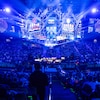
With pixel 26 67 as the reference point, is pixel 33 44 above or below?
→ above

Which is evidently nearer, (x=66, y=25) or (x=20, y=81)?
(x=20, y=81)

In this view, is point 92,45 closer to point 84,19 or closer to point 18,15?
point 84,19

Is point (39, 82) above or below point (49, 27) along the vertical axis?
below

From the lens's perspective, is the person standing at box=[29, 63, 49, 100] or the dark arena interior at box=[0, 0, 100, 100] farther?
the dark arena interior at box=[0, 0, 100, 100]

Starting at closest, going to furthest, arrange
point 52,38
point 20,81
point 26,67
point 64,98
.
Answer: point 64,98 → point 20,81 → point 26,67 → point 52,38

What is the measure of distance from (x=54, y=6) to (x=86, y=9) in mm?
4628

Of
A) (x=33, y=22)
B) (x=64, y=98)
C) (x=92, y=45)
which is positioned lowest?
(x=64, y=98)

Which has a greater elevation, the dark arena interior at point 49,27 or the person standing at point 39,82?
the dark arena interior at point 49,27

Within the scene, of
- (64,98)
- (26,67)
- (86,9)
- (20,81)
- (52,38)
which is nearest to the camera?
(64,98)

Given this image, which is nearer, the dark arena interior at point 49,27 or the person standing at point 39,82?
the person standing at point 39,82

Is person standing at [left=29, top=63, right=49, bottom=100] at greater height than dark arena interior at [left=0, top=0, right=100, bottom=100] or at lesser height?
lesser

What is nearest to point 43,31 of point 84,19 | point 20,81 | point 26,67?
point 84,19

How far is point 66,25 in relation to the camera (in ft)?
132

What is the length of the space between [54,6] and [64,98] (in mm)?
30964
